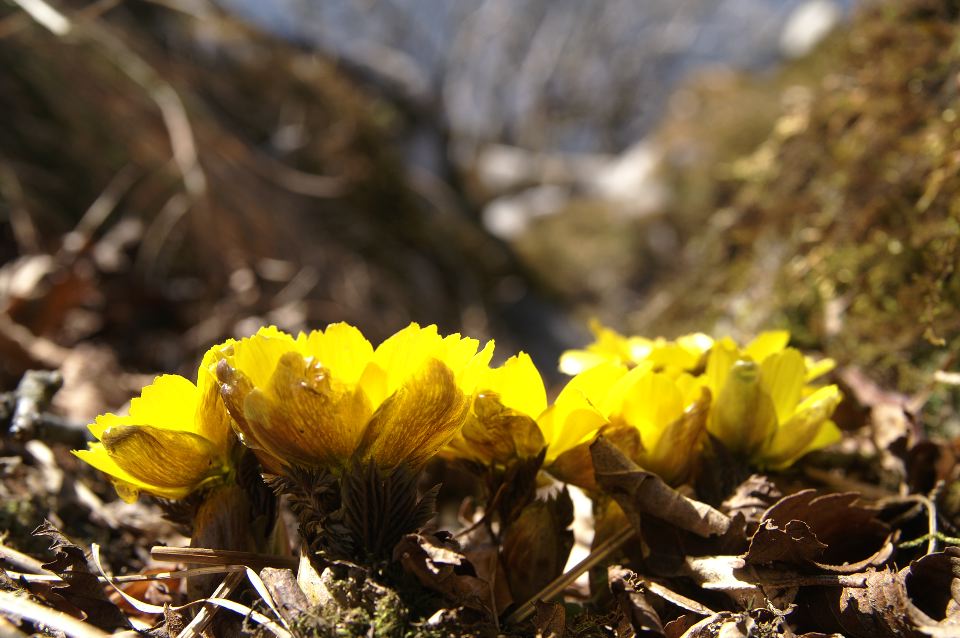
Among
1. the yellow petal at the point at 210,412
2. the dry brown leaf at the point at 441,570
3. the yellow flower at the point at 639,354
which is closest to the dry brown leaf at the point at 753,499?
the yellow flower at the point at 639,354

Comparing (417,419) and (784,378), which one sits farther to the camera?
(784,378)

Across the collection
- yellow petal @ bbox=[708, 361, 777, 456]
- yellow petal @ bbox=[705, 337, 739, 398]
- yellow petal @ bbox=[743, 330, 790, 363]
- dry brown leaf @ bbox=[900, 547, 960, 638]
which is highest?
yellow petal @ bbox=[743, 330, 790, 363]

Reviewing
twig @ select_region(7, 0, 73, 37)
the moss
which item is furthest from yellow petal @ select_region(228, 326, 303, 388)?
twig @ select_region(7, 0, 73, 37)

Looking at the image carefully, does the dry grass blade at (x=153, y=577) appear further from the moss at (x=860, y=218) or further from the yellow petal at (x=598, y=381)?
the moss at (x=860, y=218)

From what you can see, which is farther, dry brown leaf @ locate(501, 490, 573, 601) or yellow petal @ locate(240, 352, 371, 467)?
dry brown leaf @ locate(501, 490, 573, 601)

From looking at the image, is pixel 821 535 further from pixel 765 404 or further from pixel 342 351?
pixel 342 351

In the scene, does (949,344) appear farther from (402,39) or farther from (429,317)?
(402,39)

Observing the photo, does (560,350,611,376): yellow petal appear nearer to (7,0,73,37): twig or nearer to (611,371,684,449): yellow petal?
(611,371,684,449): yellow petal

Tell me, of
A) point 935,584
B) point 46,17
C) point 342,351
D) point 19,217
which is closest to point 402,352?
point 342,351
